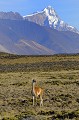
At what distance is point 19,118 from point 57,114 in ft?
7.44

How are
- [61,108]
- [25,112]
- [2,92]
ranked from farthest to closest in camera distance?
[2,92] → [61,108] → [25,112]

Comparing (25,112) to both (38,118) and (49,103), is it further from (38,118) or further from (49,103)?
(49,103)

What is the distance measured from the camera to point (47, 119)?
19078mm

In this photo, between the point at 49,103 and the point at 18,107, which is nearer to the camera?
the point at 18,107

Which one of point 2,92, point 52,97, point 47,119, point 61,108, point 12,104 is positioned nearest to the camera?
point 47,119

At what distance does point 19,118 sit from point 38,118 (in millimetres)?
938

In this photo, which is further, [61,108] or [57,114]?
[61,108]

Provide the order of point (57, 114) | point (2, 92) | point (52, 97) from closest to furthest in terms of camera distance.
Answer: point (57, 114), point (52, 97), point (2, 92)

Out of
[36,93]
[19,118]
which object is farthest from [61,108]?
[19,118]

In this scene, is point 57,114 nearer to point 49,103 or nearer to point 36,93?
point 36,93

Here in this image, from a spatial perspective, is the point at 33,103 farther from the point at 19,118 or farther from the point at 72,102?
the point at 19,118

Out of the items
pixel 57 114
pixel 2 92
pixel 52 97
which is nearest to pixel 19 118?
pixel 57 114

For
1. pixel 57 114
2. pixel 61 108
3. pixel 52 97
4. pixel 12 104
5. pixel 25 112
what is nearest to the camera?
pixel 57 114

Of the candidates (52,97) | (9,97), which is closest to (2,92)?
(9,97)
